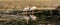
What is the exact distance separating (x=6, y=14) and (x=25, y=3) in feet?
0.79

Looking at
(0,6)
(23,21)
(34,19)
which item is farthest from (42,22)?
(0,6)

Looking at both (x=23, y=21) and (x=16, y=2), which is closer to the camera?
(x=23, y=21)

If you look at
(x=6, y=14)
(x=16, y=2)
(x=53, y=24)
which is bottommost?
(x=53, y=24)

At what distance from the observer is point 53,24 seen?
4.27 ft

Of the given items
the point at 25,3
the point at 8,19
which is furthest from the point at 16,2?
the point at 8,19

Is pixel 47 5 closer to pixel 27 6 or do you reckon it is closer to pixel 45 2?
pixel 45 2

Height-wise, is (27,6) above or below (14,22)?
above

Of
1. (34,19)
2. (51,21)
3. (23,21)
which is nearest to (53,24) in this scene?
(51,21)

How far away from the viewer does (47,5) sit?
139cm

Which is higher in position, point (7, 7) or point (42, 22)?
point (7, 7)

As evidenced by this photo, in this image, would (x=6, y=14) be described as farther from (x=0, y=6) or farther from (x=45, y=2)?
(x=45, y=2)

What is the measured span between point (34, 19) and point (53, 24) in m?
0.20

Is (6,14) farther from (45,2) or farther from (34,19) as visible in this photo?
(45,2)

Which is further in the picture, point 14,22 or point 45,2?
point 45,2
